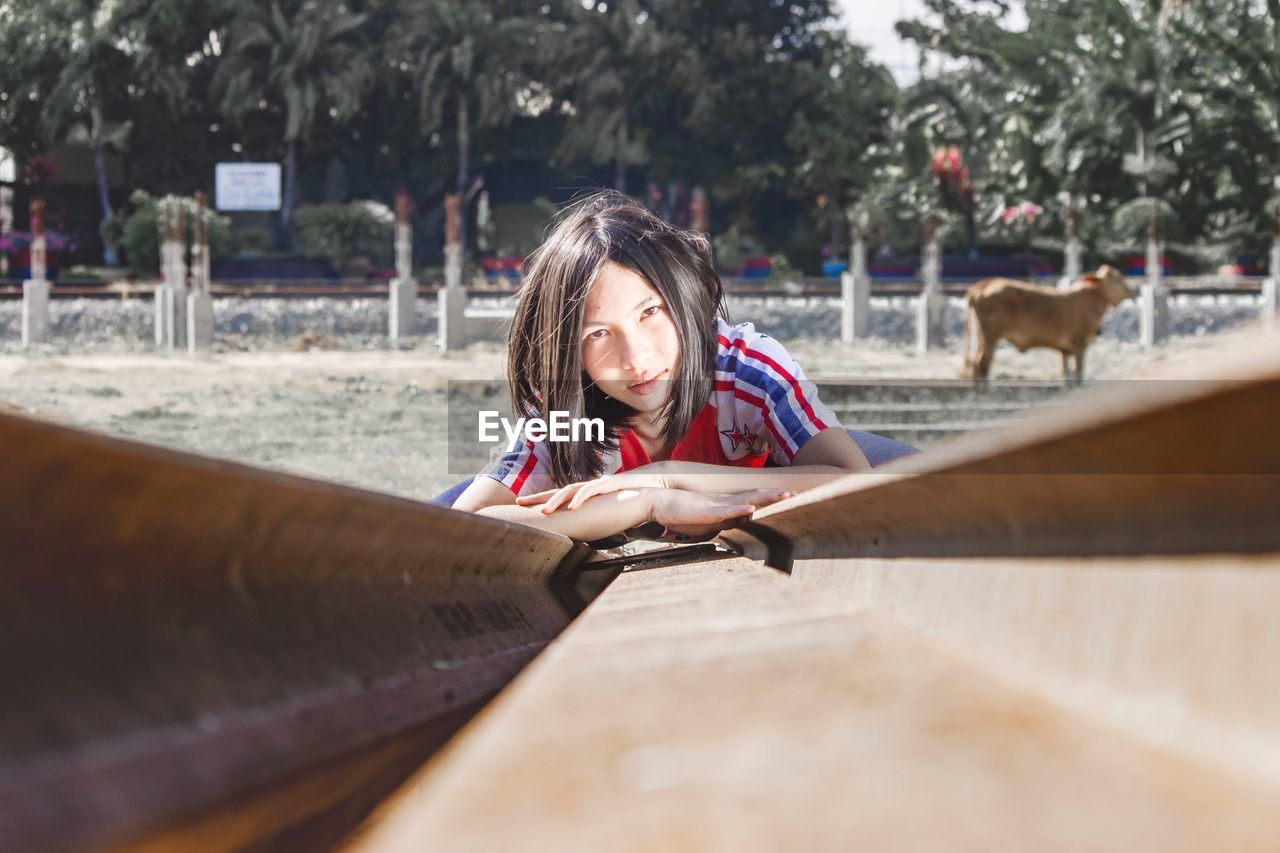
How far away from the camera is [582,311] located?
2650 millimetres

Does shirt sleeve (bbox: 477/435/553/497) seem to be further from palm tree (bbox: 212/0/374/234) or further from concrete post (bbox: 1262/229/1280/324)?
palm tree (bbox: 212/0/374/234)

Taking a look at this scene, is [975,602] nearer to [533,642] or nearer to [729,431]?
[533,642]

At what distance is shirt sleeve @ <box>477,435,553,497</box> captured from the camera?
290cm

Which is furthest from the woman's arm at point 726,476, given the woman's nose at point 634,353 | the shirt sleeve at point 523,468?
the woman's nose at point 634,353

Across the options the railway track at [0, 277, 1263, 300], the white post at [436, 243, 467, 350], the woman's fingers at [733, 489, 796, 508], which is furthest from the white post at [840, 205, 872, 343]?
the woman's fingers at [733, 489, 796, 508]

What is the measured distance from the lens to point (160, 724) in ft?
2.58

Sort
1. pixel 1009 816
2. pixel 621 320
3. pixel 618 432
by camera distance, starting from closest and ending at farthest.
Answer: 1. pixel 1009 816
2. pixel 621 320
3. pixel 618 432

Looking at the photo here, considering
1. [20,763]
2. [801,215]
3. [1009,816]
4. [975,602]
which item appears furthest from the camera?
[801,215]

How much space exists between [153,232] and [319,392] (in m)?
13.6

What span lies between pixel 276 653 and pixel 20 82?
31.5 metres

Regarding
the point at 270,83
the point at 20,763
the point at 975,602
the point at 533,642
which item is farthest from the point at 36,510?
the point at 270,83

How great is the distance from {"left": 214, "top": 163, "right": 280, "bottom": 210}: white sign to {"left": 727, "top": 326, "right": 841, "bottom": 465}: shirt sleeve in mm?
28444

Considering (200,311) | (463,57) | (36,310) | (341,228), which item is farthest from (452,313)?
(463,57)

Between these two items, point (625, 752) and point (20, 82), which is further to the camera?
point (20, 82)
